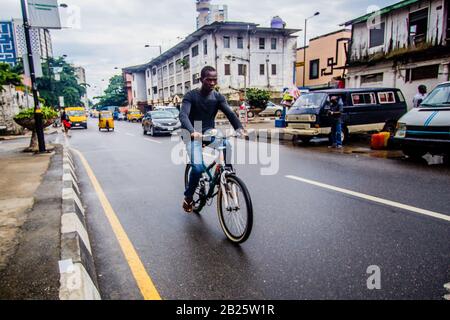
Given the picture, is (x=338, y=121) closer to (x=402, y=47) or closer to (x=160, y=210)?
(x=160, y=210)

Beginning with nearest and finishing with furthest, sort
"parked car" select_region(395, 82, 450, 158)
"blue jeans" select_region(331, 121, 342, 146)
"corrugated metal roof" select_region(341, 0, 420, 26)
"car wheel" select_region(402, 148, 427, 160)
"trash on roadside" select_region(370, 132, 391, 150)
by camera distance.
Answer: "parked car" select_region(395, 82, 450, 158)
"car wheel" select_region(402, 148, 427, 160)
"trash on roadside" select_region(370, 132, 391, 150)
"blue jeans" select_region(331, 121, 342, 146)
"corrugated metal roof" select_region(341, 0, 420, 26)

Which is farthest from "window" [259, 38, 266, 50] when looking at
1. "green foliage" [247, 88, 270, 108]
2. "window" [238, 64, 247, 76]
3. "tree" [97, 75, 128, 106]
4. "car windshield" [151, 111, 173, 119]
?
"tree" [97, 75, 128, 106]

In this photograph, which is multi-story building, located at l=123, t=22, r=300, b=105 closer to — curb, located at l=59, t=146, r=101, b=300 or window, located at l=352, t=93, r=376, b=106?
window, located at l=352, t=93, r=376, b=106

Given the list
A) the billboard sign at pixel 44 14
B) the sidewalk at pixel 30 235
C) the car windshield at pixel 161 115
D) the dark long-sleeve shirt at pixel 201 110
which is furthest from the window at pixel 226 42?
the dark long-sleeve shirt at pixel 201 110

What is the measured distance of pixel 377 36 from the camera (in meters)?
20.1

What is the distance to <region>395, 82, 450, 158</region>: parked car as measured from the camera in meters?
7.40

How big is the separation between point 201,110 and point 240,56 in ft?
129

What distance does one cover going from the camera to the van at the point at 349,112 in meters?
12.2

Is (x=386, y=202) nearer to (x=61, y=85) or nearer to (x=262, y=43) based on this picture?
(x=262, y=43)

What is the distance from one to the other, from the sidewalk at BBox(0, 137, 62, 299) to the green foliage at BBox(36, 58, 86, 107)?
48.8m

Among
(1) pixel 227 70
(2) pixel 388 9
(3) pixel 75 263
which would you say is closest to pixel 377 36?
(2) pixel 388 9

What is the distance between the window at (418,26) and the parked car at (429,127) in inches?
462

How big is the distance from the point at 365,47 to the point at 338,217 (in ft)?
65.2
